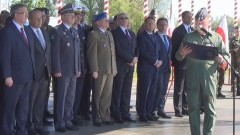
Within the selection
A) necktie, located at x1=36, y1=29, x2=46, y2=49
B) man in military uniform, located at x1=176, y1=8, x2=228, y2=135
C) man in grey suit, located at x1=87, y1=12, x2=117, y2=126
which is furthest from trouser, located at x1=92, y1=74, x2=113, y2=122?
man in military uniform, located at x1=176, y1=8, x2=228, y2=135

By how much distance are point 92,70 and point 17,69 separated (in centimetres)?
191

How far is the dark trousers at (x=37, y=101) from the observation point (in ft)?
25.5

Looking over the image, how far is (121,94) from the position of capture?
31.9 feet

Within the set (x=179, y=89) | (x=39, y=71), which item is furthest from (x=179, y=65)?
(x=39, y=71)

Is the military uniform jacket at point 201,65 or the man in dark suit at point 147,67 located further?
the man in dark suit at point 147,67

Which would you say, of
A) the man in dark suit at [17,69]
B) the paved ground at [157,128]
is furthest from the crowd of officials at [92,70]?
the paved ground at [157,128]

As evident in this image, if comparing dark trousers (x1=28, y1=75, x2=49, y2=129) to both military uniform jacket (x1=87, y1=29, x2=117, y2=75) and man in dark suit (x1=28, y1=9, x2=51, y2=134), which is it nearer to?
man in dark suit (x1=28, y1=9, x2=51, y2=134)

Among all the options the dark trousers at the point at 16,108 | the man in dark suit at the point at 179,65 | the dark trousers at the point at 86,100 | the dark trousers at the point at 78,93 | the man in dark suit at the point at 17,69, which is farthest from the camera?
the man in dark suit at the point at 179,65

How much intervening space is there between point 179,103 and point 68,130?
3.19m

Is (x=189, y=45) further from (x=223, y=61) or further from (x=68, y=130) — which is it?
(x=68, y=130)

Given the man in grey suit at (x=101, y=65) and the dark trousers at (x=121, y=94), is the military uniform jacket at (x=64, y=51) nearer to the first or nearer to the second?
the man in grey suit at (x=101, y=65)

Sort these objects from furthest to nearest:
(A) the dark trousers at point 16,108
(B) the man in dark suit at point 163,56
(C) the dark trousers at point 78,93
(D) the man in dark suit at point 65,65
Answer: (B) the man in dark suit at point 163,56 → (C) the dark trousers at point 78,93 → (D) the man in dark suit at point 65,65 → (A) the dark trousers at point 16,108

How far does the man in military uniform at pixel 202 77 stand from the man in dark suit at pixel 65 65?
203cm

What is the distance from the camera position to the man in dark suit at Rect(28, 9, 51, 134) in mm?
7707
